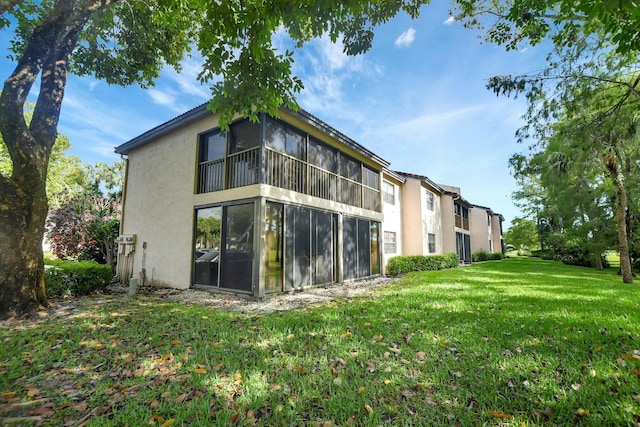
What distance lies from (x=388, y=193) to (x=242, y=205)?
1149cm

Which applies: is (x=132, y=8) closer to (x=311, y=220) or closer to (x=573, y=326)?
(x=311, y=220)

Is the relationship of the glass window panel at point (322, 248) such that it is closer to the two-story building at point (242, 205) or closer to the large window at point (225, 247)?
the two-story building at point (242, 205)

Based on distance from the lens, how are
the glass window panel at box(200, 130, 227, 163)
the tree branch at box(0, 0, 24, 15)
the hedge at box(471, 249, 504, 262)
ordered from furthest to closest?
the hedge at box(471, 249, 504, 262) < the glass window panel at box(200, 130, 227, 163) < the tree branch at box(0, 0, 24, 15)

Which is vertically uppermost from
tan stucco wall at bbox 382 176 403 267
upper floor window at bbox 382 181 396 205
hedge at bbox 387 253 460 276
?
upper floor window at bbox 382 181 396 205

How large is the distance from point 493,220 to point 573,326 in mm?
Answer: 41969

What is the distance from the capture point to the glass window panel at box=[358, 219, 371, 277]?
512 inches

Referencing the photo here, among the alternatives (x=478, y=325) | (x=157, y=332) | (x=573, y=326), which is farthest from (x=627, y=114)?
(x=157, y=332)

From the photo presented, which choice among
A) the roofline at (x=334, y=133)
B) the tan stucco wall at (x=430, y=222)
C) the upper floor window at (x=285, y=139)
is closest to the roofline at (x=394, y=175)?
the tan stucco wall at (x=430, y=222)

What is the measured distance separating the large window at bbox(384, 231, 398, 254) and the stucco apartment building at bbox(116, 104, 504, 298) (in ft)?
9.62

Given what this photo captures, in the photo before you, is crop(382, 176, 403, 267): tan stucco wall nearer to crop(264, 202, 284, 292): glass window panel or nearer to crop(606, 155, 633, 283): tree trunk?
crop(264, 202, 284, 292): glass window panel

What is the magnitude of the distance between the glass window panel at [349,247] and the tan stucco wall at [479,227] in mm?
25274

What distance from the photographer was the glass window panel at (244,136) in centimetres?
880

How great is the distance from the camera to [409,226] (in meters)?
19.0

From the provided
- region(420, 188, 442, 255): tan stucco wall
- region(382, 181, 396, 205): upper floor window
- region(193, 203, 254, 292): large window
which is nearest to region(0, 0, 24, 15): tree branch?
region(193, 203, 254, 292): large window
